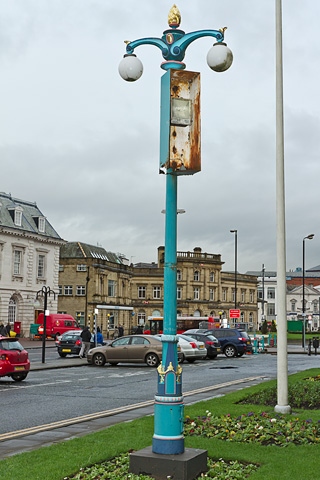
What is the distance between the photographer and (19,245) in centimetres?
6519

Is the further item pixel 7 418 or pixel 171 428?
pixel 7 418

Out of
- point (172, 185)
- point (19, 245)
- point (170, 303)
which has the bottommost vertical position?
point (170, 303)

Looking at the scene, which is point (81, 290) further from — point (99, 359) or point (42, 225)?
point (99, 359)

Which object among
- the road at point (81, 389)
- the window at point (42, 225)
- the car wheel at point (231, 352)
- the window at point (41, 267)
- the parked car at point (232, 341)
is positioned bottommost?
the road at point (81, 389)

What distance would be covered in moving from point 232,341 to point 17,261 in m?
31.0

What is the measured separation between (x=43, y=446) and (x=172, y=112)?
551 centimetres

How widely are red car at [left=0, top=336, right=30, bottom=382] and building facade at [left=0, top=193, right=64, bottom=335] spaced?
39.6 metres

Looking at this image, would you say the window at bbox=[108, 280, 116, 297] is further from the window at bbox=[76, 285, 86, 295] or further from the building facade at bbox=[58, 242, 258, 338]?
the window at bbox=[76, 285, 86, 295]

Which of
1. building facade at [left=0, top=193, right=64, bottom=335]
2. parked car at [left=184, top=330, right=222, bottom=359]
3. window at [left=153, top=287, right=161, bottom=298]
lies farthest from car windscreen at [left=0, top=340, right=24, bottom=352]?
window at [left=153, top=287, right=161, bottom=298]

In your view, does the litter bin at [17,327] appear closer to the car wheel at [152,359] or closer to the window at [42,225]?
the window at [42,225]

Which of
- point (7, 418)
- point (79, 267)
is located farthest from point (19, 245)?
point (7, 418)

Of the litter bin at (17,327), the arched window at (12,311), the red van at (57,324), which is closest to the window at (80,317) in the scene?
the red van at (57,324)

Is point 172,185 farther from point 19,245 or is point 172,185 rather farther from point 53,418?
point 19,245

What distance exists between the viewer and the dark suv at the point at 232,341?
40.8m
